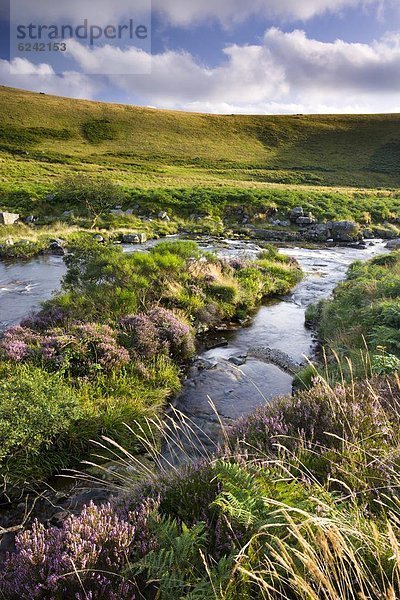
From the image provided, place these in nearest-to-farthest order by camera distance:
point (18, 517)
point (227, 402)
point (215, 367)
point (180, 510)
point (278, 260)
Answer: point (180, 510)
point (18, 517)
point (227, 402)
point (215, 367)
point (278, 260)

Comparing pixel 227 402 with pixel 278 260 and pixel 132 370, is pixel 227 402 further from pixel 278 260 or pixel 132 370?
pixel 278 260


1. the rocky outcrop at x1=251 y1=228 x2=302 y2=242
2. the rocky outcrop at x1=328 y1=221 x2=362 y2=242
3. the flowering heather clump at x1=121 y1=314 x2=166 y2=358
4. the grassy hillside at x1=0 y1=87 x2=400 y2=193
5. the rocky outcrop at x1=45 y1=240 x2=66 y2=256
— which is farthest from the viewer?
the grassy hillside at x1=0 y1=87 x2=400 y2=193

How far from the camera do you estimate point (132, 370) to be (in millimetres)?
8109

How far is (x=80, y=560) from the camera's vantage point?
285cm

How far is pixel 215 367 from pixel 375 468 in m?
6.00

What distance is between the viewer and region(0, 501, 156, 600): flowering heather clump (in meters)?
2.76

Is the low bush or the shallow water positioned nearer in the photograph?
the shallow water

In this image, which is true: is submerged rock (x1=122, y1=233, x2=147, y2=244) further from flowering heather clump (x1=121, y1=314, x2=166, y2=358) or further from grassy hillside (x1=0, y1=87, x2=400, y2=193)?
grassy hillside (x1=0, y1=87, x2=400, y2=193)

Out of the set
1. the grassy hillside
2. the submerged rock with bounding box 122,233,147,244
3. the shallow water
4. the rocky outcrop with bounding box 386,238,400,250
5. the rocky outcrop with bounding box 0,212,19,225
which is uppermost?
the grassy hillside

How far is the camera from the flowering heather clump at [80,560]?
276 centimetres

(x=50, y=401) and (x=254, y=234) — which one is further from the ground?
(x=254, y=234)

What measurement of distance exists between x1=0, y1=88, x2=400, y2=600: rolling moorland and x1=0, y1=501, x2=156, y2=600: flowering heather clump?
0.01 m

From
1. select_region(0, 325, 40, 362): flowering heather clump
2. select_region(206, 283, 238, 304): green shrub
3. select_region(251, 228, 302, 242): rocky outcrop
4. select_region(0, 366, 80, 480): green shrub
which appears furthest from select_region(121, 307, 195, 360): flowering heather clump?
select_region(251, 228, 302, 242): rocky outcrop

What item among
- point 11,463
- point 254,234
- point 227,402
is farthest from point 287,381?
point 254,234
